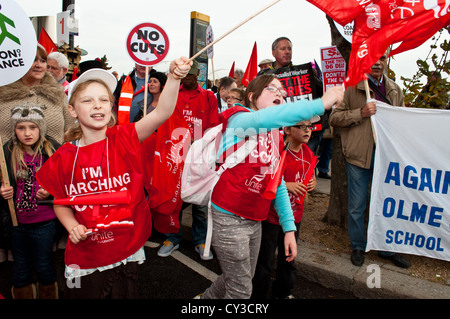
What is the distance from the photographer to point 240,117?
6.87 feet

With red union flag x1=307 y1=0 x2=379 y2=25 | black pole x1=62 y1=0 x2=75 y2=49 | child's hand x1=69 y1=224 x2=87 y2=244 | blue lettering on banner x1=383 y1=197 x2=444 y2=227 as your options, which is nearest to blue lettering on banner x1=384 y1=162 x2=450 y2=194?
blue lettering on banner x1=383 y1=197 x2=444 y2=227

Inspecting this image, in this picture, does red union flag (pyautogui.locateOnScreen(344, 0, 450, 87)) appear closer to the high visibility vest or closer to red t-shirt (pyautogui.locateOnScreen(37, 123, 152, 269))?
red t-shirt (pyautogui.locateOnScreen(37, 123, 152, 269))

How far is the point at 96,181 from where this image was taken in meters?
1.94

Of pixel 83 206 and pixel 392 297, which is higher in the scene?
pixel 83 206

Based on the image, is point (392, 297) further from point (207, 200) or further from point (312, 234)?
point (207, 200)

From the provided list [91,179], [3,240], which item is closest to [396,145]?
[91,179]

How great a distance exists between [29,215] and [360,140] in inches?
124

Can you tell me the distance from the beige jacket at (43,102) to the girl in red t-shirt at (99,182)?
159 cm

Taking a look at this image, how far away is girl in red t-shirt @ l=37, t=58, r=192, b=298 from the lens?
1924 millimetres

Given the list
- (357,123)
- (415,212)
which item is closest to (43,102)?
(357,123)

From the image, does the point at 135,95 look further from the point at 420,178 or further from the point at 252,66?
the point at 420,178

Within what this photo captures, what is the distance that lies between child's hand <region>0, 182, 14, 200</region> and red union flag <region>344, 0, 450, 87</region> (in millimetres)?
2861

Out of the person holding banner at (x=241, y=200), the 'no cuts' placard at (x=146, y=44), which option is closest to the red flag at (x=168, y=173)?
the 'no cuts' placard at (x=146, y=44)

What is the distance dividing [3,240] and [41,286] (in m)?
1.06
